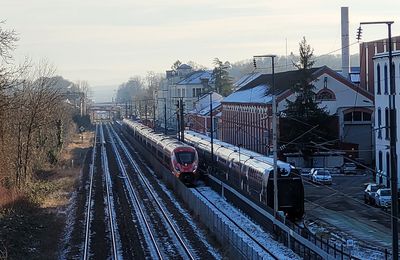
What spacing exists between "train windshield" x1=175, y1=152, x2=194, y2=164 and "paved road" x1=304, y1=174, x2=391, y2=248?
28.5ft

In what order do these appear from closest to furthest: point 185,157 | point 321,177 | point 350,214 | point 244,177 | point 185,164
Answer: point 350,214 → point 244,177 → point 185,164 → point 185,157 → point 321,177

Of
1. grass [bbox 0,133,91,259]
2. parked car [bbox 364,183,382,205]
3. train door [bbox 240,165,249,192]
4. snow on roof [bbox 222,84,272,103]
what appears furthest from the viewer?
snow on roof [bbox 222,84,272,103]

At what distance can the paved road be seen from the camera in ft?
96.8

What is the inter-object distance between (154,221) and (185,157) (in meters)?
14.8

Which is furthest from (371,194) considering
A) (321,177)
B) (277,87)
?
(277,87)

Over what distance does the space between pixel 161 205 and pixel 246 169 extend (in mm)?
5474

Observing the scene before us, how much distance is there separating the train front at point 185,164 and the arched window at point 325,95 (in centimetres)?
2159

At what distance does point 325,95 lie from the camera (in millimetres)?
64562

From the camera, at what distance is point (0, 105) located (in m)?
30.9

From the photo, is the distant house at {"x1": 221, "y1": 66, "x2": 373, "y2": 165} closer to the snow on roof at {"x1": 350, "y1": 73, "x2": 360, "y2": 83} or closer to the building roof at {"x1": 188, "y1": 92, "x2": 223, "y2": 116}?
the snow on roof at {"x1": 350, "y1": 73, "x2": 360, "y2": 83}

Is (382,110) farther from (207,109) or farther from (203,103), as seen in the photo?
(203,103)

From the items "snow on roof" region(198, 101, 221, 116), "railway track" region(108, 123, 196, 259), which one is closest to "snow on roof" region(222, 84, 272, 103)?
"snow on roof" region(198, 101, 221, 116)

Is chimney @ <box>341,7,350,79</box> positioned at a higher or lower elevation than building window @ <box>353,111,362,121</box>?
higher

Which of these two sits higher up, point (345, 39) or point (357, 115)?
point (345, 39)
